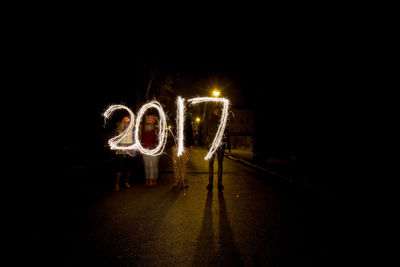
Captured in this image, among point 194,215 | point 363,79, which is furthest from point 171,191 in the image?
point 363,79

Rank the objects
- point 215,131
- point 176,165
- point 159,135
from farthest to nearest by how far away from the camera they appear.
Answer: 1. point 176,165
2. point 159,135
3. point 215,131

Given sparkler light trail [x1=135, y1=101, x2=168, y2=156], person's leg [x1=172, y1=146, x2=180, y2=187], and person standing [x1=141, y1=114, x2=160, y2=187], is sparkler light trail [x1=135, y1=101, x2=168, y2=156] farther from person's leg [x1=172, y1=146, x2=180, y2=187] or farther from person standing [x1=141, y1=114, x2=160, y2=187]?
person's leg [x1=172, y1=146, x2=180, y2=187]

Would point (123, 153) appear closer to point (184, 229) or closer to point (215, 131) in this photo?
point (215, 131)

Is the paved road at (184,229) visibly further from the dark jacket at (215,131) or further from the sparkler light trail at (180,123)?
the dark jacket at (215,131)

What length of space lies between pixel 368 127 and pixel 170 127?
8345 mm

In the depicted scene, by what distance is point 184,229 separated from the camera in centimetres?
438

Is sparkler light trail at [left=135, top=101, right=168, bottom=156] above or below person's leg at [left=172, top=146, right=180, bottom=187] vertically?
above

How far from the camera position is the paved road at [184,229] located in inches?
134

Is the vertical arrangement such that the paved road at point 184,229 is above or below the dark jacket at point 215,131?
below

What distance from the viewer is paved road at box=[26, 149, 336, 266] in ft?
11.2

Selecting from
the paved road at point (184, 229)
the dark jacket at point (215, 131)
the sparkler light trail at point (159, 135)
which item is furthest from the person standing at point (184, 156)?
the paved road at point (184, 229)

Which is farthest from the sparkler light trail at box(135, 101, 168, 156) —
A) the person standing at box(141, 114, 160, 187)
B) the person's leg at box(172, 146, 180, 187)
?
the person's leg at box(172, 146, 180, 187)

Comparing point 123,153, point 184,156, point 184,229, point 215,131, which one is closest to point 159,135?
point 184,156

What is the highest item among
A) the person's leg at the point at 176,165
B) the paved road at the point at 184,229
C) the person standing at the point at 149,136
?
the person standing at the point at 149,136
